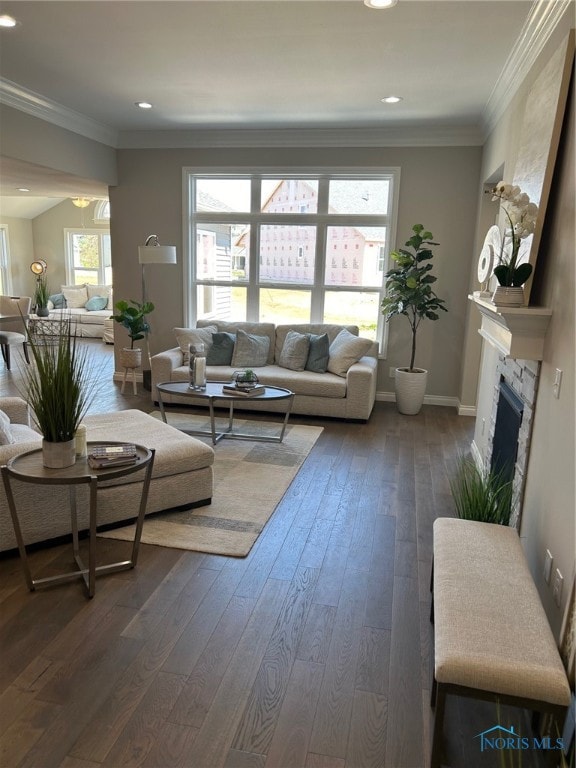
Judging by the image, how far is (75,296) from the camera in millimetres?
11500

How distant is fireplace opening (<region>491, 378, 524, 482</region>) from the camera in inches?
116

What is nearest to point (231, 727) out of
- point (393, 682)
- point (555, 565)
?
point (393, 682)

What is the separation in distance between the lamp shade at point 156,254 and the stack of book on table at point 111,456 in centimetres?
373

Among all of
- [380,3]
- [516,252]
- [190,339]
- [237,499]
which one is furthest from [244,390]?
[380,3]

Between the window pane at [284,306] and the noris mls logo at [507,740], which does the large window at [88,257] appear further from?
the noris mls logo at [507,740]

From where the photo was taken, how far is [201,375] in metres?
→ 4.73

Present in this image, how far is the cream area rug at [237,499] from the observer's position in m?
2.99

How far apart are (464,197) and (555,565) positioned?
15.2 feet

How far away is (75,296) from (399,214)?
7921 millimetres

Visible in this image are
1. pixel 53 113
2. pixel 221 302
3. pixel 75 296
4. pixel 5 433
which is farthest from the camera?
pixel 75 296

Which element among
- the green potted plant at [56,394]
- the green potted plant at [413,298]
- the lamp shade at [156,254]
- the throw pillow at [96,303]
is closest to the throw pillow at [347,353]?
the green potted plant at [413,298]

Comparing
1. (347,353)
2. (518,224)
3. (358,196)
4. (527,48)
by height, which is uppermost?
(527,48)

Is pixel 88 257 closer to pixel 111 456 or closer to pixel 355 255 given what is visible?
pixel 355 255

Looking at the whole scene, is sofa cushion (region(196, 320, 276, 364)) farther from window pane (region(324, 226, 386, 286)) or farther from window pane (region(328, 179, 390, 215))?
window pane (region(328, 179, 390, 215))
